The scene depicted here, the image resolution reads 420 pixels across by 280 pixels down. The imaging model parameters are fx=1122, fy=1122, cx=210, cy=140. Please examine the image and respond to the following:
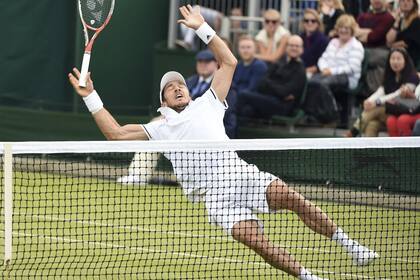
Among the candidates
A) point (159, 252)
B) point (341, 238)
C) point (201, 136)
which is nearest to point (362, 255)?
point (341, 238)

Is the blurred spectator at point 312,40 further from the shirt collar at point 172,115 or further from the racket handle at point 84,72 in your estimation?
the racket handle at point 84,72

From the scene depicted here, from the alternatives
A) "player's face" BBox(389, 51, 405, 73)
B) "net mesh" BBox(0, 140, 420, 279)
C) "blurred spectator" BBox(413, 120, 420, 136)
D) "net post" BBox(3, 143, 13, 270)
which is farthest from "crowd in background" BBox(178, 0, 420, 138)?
"net post" BBox(3, 143, 13, 270)

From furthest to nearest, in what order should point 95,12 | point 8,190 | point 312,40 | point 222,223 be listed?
1. point 312,40
2. point 95,12
3. point 222,223
4. point 8,190

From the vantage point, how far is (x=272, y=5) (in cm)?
1731

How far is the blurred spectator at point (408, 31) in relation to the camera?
1447 cm

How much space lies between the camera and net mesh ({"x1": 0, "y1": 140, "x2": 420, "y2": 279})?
8500mm

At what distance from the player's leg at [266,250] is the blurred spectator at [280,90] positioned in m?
6.82

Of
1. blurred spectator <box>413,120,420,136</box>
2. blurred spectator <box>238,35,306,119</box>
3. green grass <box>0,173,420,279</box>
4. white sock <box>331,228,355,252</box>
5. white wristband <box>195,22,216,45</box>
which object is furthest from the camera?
blurred spectator <box>238,35,306,119</box>

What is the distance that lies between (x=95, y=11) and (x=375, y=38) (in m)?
6.51

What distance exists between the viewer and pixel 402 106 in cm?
1359

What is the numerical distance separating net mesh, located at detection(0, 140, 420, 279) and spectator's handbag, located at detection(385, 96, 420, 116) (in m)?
0.64

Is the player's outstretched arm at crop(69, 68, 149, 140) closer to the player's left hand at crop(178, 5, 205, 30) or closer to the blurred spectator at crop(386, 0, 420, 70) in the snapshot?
the player's left hand at crop(178, 5, 205, 30)

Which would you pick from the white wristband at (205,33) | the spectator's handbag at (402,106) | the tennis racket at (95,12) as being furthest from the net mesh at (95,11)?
the spectator's handbag at (402,106)

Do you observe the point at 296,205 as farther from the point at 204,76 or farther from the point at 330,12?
the point at 330,12
